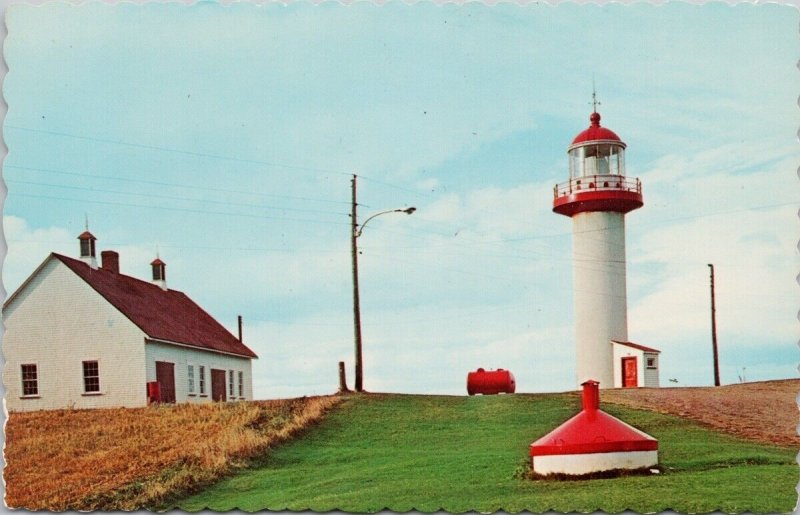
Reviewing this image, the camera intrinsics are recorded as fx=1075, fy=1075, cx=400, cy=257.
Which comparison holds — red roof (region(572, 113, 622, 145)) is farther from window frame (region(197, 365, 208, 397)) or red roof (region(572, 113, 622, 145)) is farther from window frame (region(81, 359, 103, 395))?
window frame (region(197, 365, 208, 397))

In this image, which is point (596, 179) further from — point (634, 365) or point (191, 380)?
point (191, 380)

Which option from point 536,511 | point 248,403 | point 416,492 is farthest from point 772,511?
point 248,403

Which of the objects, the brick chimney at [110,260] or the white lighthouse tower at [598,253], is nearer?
the brick chimney at [110,260]

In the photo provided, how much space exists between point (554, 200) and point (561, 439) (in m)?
3.82

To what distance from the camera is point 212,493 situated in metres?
12.8

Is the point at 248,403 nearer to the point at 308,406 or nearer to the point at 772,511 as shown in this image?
the point at 308,406

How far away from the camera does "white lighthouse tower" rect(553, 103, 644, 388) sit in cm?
1645

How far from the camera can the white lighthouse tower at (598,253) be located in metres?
16.5

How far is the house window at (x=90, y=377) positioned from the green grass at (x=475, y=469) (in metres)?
3.96

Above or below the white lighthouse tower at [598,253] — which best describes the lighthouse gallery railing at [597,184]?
above

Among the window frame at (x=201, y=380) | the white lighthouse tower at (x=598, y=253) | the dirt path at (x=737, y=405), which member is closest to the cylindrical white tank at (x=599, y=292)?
the white lighthouse tower at (x=598, y=253)

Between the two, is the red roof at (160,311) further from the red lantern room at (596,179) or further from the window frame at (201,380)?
the red lantern room at (596,179)

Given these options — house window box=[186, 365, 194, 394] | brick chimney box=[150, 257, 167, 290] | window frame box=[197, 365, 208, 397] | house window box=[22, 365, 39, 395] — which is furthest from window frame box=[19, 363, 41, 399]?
window frame box=[197, 365, 208, 397]

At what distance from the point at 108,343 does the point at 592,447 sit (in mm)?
9162
